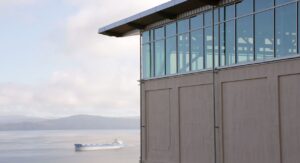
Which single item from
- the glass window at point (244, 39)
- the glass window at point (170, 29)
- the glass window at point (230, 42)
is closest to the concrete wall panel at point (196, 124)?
the glass window at point (230, 42)

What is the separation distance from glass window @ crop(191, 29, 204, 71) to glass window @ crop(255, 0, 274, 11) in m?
4.14

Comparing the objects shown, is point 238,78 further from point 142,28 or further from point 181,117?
point 142,28

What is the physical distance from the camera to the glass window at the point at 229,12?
78.6ft

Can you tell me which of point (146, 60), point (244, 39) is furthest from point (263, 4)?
point (146, 60)

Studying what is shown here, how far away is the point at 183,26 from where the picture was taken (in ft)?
90.0

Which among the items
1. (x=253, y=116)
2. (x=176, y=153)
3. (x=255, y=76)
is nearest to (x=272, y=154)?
(x=253, y=116)

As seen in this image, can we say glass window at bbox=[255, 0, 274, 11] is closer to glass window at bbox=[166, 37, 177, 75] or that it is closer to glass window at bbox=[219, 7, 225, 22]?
glass window at bbox=[219, 7, 225, 22]

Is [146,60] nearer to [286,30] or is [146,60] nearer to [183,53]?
[183,53]

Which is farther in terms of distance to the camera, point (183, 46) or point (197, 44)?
point (183, 46)

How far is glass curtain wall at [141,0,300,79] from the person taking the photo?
2111 centimetres

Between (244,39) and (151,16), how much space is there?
21.8ft

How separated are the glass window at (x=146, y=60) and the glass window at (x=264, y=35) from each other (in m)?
8.90

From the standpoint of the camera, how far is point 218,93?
2452cm

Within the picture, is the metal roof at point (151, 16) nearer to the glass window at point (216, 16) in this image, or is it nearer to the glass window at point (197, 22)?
the glass window at point (216, 16)
